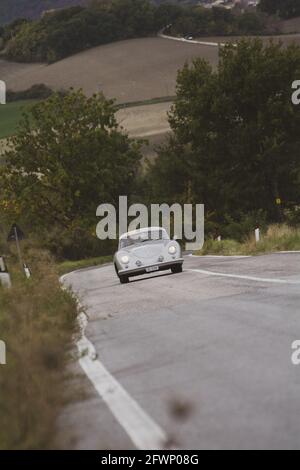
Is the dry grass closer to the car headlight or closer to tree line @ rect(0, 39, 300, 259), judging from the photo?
tree line @ rect(0, 39, 300, 259)

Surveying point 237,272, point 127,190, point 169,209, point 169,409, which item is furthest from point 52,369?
point 127,190

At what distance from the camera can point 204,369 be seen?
23.2 ft

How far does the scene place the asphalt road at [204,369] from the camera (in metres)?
5.16

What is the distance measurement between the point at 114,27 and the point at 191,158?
7460 centimetres

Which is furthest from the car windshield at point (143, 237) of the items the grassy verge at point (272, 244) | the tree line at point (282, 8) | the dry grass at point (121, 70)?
the tree line at point (282, 8)

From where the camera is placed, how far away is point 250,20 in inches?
5492

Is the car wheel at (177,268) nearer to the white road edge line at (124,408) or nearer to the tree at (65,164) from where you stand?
the white road edge line at (124,408)

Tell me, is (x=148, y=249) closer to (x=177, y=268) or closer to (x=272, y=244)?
(x=177, y=268)

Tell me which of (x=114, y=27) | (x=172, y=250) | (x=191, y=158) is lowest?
(x=191, y=158)

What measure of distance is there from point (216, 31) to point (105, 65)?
2486 cm

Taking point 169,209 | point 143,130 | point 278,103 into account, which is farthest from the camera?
point 143,130

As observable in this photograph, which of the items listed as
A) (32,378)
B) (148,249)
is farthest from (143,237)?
(32,378)
